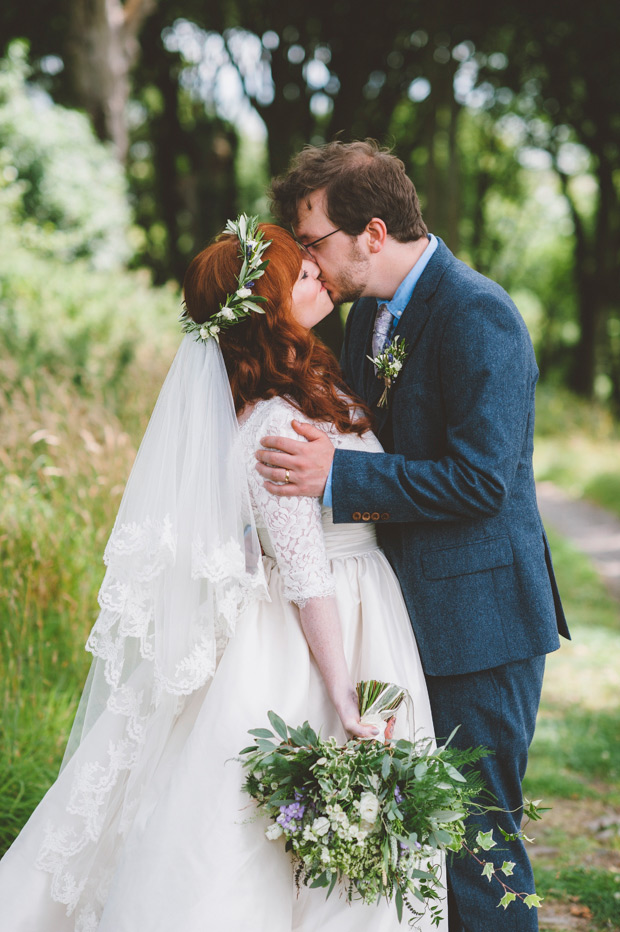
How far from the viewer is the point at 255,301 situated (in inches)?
90.7

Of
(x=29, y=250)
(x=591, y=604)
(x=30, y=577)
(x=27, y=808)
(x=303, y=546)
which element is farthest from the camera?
(x=29, y=250)

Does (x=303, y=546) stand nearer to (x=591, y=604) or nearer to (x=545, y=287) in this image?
(x=591, y=604)

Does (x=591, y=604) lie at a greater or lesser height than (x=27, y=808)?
lesser

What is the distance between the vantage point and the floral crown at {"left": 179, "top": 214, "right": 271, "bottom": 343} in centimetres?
227

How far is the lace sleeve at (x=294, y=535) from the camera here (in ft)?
7.32

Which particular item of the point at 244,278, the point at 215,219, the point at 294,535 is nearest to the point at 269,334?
the point at 244,278

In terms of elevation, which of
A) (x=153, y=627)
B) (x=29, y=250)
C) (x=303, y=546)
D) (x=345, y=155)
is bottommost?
(x=153, y=627)

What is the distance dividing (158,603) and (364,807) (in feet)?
2.70

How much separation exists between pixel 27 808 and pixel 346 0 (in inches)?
571

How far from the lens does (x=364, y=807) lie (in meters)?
1.88

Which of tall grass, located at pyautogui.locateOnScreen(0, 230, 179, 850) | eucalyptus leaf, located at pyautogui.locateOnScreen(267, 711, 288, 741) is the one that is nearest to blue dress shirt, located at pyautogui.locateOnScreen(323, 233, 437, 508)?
eucalyptus leaf, located at pyautogui.locateOnScreen(267, 711, 288, 741)

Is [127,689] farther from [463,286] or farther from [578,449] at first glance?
[578,449]

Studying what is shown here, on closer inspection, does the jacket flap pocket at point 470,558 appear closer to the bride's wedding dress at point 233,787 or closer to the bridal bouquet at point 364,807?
the bride's wedding dress at point 233,787

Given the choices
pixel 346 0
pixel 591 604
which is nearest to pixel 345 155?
pixel 591 604
